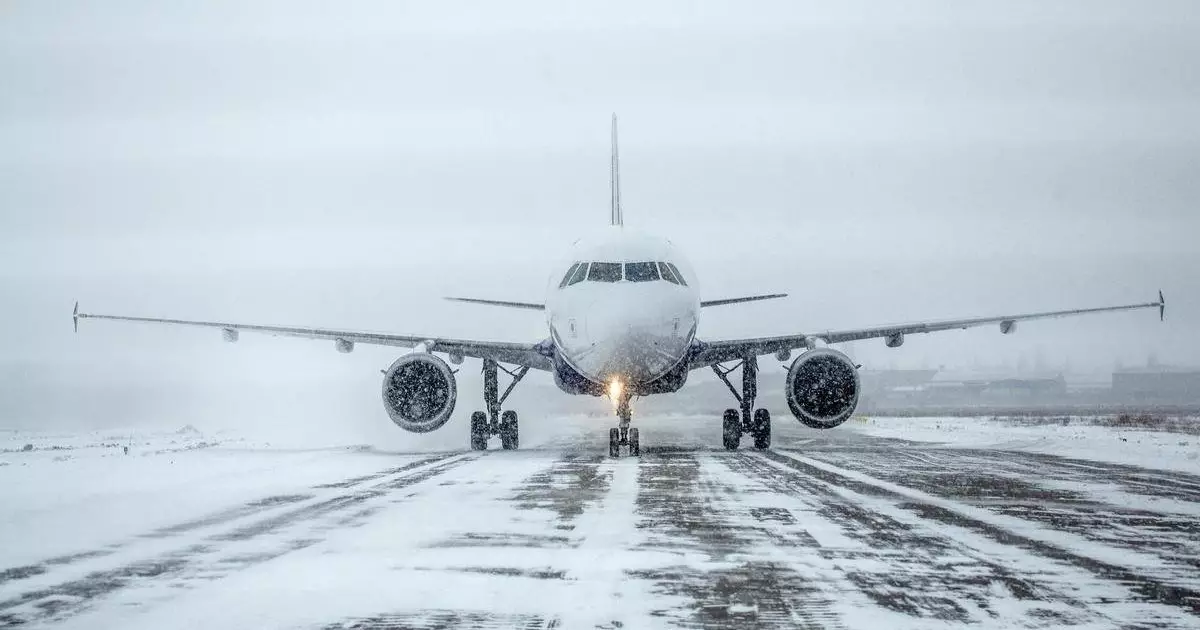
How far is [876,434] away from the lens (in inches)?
1282

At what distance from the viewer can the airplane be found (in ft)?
62.7

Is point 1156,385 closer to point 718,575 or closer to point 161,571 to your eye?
point 718,575

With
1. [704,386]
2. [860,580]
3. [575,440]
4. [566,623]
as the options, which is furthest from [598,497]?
[704,386]

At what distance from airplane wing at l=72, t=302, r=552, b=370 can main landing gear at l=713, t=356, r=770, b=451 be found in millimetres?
4355

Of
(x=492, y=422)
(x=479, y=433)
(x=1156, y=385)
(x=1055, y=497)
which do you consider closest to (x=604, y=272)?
(x=492, y=422)

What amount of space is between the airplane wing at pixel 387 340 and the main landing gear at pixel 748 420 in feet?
14.3

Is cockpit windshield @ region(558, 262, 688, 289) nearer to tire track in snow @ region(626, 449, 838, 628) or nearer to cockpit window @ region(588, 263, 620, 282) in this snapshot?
cockpit window @ region(588, 263, 620, 282)

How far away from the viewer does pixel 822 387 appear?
875 inches

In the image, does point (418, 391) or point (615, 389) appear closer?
point (615, 389)

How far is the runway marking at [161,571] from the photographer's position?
240 inches

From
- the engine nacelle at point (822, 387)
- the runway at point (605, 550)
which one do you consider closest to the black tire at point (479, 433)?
Result: the engine nacelle at point (822, 387)

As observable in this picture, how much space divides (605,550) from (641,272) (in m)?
11.6

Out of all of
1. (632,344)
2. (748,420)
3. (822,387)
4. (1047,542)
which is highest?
(632,344)

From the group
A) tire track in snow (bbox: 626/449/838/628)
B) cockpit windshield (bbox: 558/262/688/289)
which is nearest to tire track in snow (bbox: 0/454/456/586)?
tire track in snow (bbox: 626/449/838/628)
